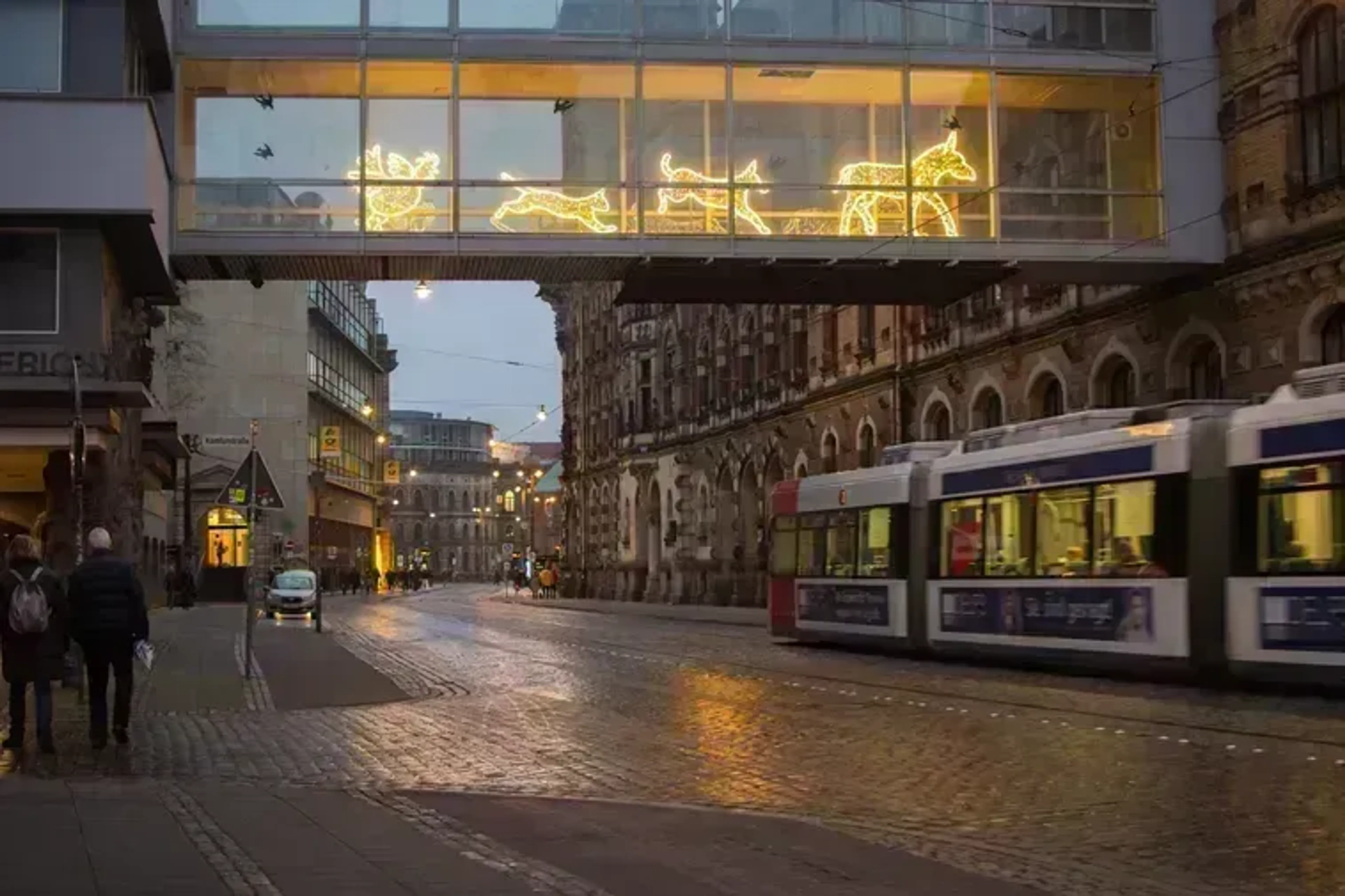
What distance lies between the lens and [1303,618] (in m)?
18.2

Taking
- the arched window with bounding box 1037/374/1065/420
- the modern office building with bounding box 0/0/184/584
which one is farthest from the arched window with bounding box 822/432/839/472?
the modern office building with bounding box 0/0/184/584

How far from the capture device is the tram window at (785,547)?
31.7 meters

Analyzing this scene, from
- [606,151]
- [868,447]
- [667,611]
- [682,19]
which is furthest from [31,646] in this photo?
[667,611]

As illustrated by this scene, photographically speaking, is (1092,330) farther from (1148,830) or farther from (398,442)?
(398,442)

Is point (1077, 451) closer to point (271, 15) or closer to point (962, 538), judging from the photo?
point (962, 538)

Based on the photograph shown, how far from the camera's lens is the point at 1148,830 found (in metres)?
10.2

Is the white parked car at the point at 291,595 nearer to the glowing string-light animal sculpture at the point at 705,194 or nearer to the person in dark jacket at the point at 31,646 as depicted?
the glowing string-light animal sculpture at the point at 705,194

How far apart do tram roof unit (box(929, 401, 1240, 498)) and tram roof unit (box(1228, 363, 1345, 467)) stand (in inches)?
36.2

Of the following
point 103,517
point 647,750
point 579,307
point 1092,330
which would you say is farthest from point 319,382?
point 647,750

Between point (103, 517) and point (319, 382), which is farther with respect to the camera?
point (319, 382)

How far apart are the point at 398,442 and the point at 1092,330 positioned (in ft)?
518

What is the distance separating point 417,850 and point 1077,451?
1518 centimetres

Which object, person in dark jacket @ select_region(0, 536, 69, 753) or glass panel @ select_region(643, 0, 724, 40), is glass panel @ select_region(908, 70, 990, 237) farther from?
person in dark jacket @ select_region(0, 536, 69, 753)

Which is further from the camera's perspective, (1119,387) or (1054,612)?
(1119,387)
